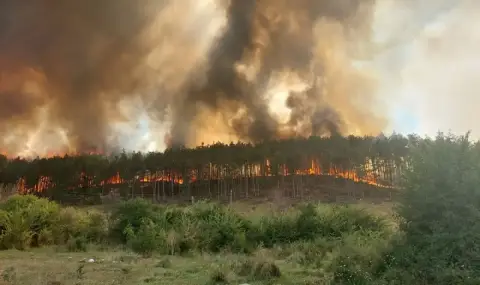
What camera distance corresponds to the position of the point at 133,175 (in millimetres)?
109562

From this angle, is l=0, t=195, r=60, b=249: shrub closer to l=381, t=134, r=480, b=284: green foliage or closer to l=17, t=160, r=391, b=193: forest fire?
l=381, t=134, r=480, b=284: green foliage

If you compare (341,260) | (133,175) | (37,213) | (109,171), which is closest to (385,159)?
(133,175)

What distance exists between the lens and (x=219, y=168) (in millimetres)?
108688

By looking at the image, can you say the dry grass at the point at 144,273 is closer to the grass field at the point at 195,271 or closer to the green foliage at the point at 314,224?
the grass field at the point at 195,271

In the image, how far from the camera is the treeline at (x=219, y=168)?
101 metres

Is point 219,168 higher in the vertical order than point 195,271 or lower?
higher

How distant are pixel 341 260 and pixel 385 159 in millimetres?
89112

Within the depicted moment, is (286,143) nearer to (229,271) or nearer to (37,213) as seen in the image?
(37,213)

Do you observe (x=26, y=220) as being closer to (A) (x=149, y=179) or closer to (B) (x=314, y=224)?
(B) (x=314, y=224)

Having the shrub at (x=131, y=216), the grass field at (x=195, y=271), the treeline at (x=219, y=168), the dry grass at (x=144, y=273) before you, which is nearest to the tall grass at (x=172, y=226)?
the shrub at (x=131, y=216)

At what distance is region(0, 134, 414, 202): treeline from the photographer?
3971 inches

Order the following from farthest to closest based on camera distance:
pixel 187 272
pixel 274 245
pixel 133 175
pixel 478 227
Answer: pixel 133 175
pixel 274 245
pixel 187 272
pixel 478 227

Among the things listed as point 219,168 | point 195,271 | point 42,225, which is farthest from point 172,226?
point 219,168

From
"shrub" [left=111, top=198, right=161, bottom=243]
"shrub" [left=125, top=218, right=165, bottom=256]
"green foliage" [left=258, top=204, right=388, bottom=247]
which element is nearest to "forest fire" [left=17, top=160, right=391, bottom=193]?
"green foliage" [left=258, top=204, right=388, bottom=247]
